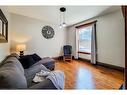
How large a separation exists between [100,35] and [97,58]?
39.6 inches

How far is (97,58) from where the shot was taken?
529 cm

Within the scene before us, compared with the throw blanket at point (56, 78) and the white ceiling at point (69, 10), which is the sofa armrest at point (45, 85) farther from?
the white ceiling at point (69, 10)

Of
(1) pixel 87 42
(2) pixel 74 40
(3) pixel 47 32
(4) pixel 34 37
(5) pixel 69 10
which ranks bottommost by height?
(1) pixel 87 42

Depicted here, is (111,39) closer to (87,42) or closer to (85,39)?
(87,42)

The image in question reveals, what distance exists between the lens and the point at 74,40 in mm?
7105

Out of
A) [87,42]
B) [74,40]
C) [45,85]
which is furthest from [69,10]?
[45,85]

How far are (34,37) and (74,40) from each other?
237 cm

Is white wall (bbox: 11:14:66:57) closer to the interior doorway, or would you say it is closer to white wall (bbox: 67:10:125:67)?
the interior doorway

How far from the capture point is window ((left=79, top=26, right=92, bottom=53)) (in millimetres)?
6094

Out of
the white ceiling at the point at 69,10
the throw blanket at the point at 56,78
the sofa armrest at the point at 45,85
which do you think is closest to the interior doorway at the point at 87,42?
the white ceiling at the point at 69,10

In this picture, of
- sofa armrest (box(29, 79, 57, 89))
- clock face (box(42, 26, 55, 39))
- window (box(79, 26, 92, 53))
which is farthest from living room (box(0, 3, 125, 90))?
sofa armrest (box(29, 79, 57, 89))

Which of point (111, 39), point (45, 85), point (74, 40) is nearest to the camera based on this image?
point (45, 85)
